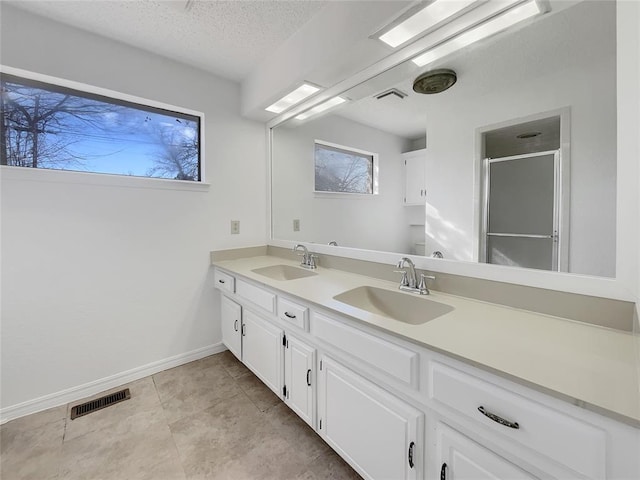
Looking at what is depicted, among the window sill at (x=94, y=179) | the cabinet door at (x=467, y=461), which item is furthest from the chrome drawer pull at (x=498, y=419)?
the window sill at (x=94, y=179)

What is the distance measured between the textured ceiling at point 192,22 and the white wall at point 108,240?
0.39 feet

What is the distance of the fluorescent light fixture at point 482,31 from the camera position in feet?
3.53

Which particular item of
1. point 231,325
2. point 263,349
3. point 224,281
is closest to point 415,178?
point 263,349

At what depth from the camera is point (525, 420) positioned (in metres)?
0.67

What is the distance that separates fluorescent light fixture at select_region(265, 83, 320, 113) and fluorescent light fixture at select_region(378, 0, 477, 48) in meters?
0.67

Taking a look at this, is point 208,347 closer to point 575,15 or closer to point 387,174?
point 387,174

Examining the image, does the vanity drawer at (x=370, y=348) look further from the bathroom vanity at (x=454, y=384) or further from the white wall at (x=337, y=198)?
the white wall at (x=337, y=198)

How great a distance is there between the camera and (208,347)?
2391 millimetres

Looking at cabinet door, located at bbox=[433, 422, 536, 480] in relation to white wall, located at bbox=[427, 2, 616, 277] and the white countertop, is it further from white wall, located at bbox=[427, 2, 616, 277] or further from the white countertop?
white wall, located at bbox=[427, 2, 616, 277]

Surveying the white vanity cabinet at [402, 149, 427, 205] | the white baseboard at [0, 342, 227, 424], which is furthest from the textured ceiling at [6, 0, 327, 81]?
the white baseboard at [0, 342, 227, 424]

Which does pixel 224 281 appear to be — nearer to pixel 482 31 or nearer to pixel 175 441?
pixel 175 441

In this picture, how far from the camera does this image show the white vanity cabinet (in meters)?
1.49

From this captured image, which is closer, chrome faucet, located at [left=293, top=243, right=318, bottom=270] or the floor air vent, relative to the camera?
the floor air vent

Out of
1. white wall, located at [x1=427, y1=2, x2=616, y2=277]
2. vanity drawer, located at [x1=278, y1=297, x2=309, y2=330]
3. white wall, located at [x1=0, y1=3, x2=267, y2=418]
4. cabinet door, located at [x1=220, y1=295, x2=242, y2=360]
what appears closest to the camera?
white wall, located at [x1=427, y1=2, x2=616, y2=277]
